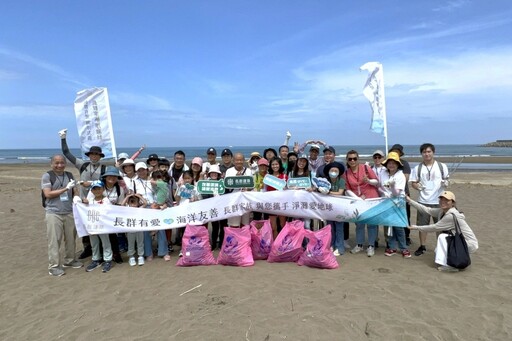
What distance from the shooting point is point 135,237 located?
5543 mm

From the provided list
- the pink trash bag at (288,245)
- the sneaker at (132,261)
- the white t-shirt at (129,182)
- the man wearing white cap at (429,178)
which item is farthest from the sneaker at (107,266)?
the man wearing white cap at (429,178)

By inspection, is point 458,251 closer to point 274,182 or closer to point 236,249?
point 274,182

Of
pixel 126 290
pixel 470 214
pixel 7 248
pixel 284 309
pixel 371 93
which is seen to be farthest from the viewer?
pixel 470 214

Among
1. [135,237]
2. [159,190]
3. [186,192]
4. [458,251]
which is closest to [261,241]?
[186,192]

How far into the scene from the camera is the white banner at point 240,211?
5250 millimetres

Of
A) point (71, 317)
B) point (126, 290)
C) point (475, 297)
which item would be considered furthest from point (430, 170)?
point (71, 317)

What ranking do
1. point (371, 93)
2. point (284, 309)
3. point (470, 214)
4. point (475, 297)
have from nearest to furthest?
point (284, 309) → point (475, 297) → point (371, 93) → point (470, 214)

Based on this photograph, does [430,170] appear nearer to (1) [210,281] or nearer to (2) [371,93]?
(2) [371,93]

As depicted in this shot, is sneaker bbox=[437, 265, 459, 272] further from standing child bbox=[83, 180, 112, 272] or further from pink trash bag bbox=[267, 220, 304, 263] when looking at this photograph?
standing child bbox=[83, 180, 112, 272]

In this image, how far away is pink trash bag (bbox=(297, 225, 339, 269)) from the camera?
495 centimetres

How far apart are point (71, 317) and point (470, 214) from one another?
31.0ft

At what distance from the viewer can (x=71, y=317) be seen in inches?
151

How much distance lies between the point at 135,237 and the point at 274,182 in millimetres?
2528

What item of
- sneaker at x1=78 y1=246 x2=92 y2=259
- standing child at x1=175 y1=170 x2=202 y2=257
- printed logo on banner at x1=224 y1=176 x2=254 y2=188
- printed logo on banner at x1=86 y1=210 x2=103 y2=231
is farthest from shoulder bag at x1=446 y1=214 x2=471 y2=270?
sneaker at x1=78 y1=246 x2=92 y2=259
